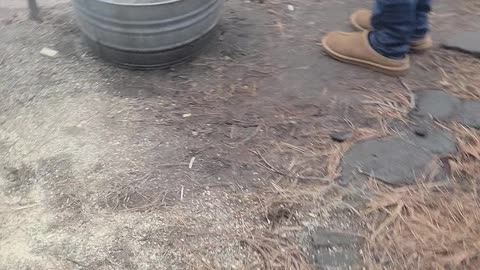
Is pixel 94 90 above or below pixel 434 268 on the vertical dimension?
above

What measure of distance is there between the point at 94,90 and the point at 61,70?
0.68ft

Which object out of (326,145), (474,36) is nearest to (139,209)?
(326,145)

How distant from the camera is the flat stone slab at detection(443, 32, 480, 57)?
254 cm

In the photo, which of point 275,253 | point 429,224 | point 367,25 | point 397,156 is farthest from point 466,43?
point 275,253

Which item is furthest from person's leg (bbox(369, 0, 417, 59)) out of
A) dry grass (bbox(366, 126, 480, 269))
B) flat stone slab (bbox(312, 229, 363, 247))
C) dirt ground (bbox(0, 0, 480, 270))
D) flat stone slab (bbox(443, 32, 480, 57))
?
flat stone slab (bbox(312, 229, 363, 247))

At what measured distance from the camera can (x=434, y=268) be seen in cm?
166

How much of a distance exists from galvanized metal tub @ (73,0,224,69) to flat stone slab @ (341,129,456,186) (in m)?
0.75

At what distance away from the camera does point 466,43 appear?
2574 mm

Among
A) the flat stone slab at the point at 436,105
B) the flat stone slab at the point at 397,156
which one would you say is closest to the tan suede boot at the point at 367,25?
the flat stone slab at the point at 436,105

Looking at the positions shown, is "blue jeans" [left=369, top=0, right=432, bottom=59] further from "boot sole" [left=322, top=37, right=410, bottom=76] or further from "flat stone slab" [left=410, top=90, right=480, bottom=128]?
"flat stone slab" [left=410, top=90, right=480, bottom=128]

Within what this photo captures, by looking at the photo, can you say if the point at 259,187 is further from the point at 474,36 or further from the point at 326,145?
the point at 474,36

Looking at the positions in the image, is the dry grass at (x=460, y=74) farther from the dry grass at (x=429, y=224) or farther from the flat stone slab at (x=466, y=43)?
the dry grass at (x=429, y=224)

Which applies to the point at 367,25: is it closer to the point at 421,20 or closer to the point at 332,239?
the point at 421,20

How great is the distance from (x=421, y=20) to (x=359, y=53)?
0.94ft
